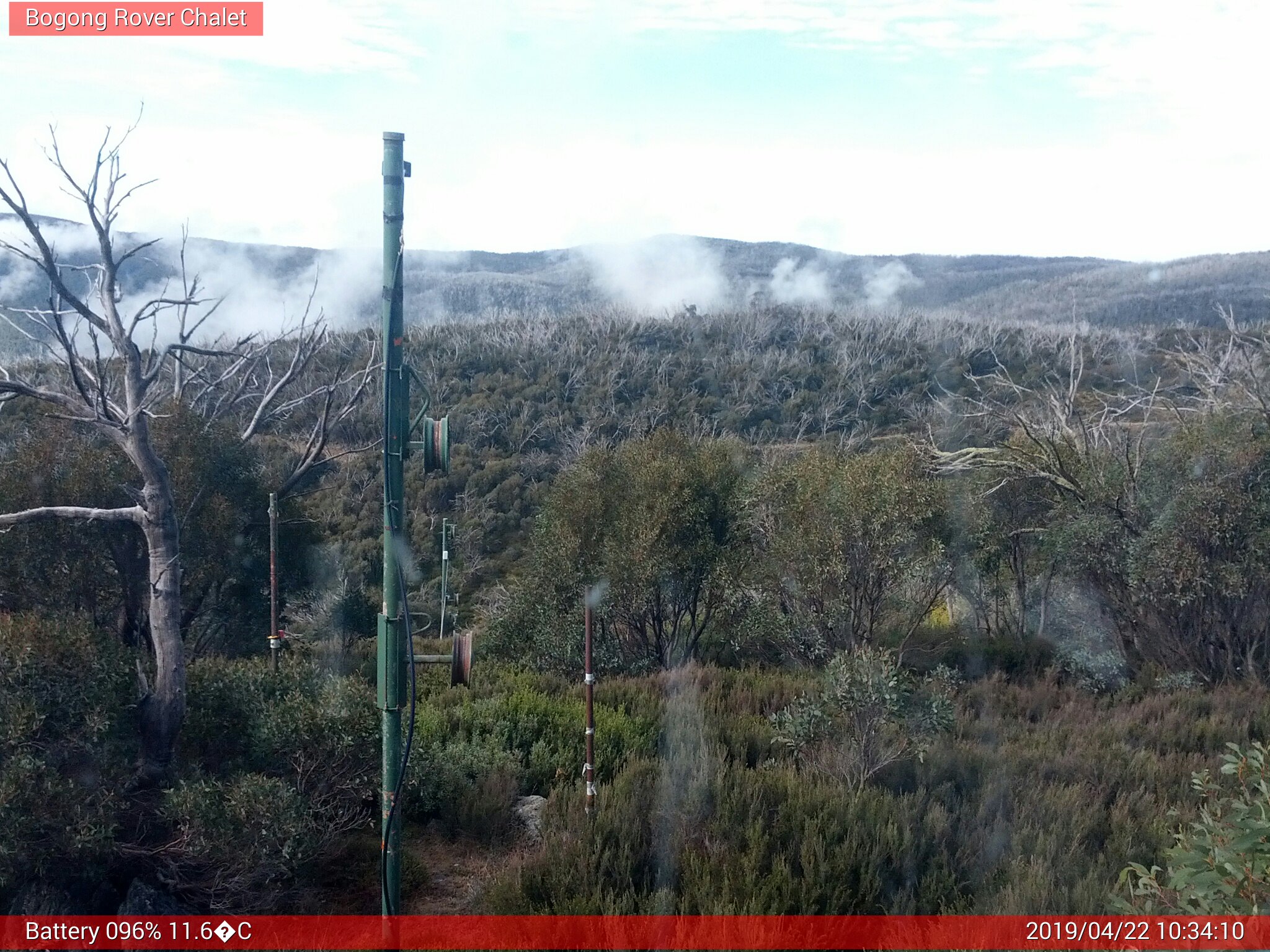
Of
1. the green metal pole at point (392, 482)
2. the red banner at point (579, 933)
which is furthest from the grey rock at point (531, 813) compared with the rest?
the green metal pole at point (392, 482)

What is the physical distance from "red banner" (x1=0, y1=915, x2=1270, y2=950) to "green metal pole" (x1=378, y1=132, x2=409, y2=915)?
0.42 m

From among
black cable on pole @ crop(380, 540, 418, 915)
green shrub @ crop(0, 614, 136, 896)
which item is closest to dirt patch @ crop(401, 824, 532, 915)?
black cable on pole @ crop(380, 540, 418, 915)

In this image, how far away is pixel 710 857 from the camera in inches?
198

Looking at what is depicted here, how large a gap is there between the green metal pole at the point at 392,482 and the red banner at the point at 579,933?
42 centimetres

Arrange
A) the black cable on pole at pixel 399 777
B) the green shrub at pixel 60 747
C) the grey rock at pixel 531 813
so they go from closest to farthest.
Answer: the black cable on pole at pixel 399 777
the green shrub at pixel 60 747
the grey rock at pixel 531 813

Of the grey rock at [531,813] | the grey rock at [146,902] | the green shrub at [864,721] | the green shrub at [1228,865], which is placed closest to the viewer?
the green shrub at [1228,865]

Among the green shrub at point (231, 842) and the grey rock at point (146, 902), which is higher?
the green shrub at point (231, 842)

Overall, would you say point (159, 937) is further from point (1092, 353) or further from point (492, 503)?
point (1092, 353)

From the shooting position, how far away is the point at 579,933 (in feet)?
14.8

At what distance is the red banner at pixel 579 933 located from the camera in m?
4.17

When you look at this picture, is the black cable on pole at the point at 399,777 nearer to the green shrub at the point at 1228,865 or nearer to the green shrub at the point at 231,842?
the green shrub at the point at 231,842

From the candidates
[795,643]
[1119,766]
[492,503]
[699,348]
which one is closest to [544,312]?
[699,348]

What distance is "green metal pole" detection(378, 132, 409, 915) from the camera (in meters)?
4.02

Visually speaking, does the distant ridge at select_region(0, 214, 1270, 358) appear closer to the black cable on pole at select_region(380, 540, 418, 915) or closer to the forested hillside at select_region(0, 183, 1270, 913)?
the forested hillside at select_region(0, 183, 1270, 913)
